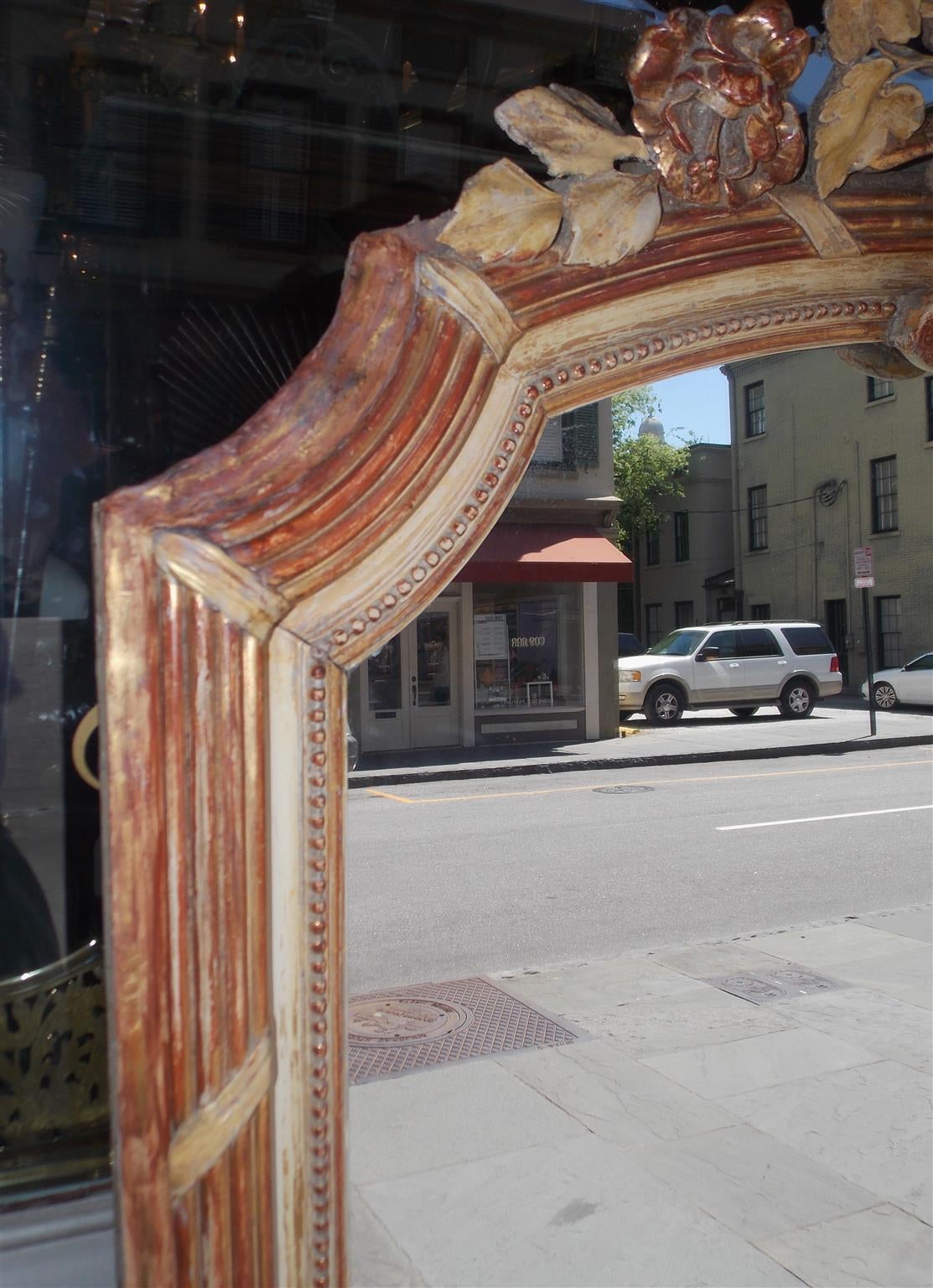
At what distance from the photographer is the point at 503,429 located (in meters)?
1.66

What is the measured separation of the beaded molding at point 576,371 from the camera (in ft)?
5.30

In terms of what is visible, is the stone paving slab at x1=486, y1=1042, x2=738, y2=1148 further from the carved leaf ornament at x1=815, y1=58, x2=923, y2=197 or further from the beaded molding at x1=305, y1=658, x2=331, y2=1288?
the carved leaf ornament at x1=815, y1=58, x2=923, y2=197

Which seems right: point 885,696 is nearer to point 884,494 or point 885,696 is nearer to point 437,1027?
point 884,494

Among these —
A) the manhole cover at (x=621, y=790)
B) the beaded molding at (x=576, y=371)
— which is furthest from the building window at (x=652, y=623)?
the beaded molding at (x=576, y=371)

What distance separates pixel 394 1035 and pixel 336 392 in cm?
371

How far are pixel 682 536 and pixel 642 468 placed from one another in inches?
120

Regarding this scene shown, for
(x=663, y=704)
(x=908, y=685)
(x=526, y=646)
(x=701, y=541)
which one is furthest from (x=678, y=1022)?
(x=701, y=541)

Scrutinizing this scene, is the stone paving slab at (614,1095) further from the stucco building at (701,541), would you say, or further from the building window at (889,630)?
the stucco building at (701,541)

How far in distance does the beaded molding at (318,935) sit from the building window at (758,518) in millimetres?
27893

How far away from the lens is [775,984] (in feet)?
17.6

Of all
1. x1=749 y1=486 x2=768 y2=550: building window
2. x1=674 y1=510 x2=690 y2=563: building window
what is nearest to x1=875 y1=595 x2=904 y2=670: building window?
x1=749 y1=486 x2=768 y2=550: building window

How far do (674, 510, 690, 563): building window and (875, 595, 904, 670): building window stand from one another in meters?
7.39

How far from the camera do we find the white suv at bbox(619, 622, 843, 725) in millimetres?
18422

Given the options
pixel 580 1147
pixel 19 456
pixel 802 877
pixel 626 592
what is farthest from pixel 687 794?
pixel 626 592
